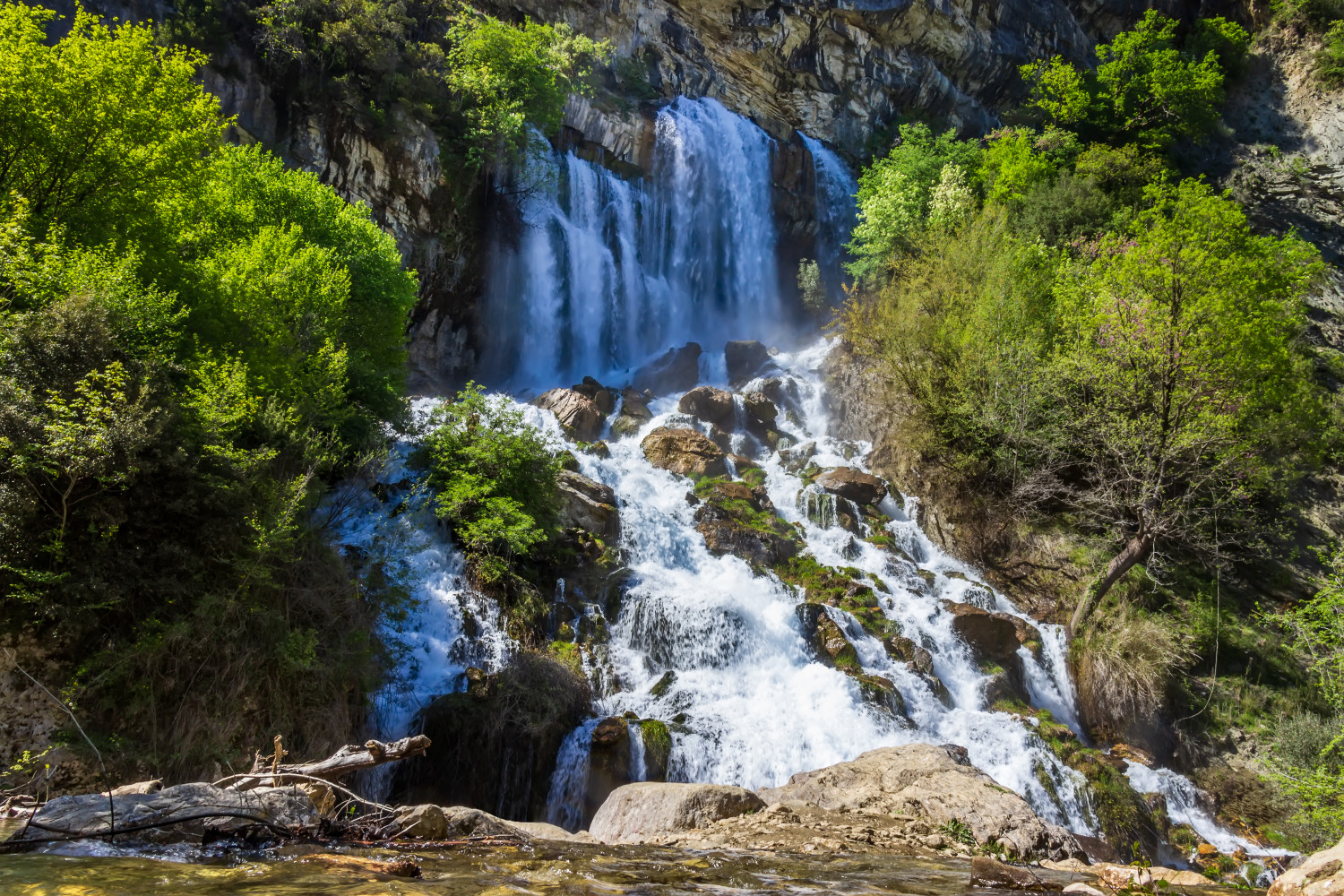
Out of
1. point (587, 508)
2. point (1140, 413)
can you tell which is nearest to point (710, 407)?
point (587, 508)

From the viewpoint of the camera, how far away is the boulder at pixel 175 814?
161 inches

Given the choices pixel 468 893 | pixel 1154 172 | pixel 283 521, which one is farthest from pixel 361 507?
pixel 1154 172

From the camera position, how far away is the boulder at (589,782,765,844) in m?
7.66

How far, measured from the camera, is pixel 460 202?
26.8m

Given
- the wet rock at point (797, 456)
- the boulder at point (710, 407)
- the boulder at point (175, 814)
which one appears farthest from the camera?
the boulder at point (710, 407)

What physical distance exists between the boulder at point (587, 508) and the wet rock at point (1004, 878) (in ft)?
43.4

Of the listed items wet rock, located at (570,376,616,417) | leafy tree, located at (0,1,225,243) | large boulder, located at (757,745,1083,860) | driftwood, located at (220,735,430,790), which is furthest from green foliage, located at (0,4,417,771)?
wet rock, located at (570,376,616,417)

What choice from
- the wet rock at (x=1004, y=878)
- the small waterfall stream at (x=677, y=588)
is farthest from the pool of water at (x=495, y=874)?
the small waterfall stream at (x=677, y=588)

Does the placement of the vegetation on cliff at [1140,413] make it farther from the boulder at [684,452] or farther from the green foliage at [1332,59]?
the green foliage at [1332,59]

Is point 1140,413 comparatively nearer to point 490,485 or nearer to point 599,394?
point 490,485

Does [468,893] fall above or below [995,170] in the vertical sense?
below

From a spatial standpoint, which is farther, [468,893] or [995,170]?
[995,170]

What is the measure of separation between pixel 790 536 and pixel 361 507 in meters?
11.5

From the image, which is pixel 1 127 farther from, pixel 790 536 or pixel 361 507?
pixel 790 536
